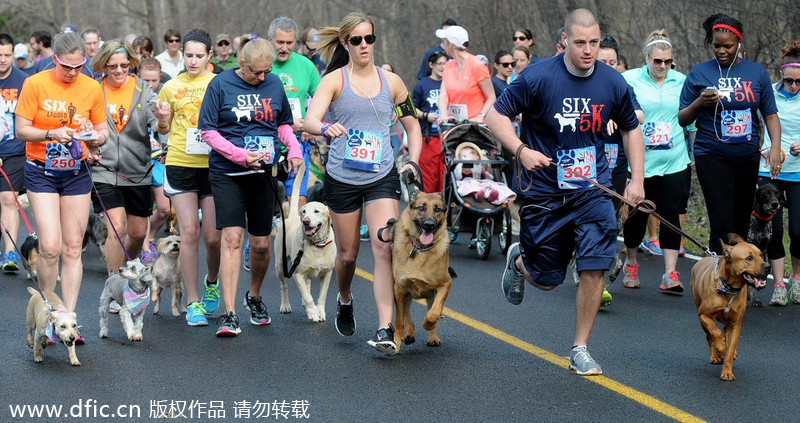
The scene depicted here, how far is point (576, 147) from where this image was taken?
22.3 ft

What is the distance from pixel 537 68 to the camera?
689 centimetres

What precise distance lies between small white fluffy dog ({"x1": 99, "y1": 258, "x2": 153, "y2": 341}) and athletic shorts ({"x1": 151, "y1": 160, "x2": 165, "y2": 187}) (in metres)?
2.35

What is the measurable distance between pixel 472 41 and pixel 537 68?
60.5ft

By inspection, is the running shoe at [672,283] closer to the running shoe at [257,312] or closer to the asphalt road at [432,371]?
the asphalt road at [432,371]

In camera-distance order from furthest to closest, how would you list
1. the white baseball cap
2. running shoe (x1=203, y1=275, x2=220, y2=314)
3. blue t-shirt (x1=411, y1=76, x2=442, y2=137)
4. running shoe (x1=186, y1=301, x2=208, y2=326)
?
1. blue t-shirt (x1=411, y1=76, x2=442, y2=137)
2. the white baseball cap
3. running shoe (x1=203, y1=275, x2=220, y2=314)
4. running shoe (x1=186, y1=301, x2=208, y2=326)

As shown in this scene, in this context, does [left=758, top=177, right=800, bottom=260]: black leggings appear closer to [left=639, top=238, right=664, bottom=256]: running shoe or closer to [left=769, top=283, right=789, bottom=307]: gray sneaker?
[left=769, top=283, right=789, bottom=307]: gray sneaker

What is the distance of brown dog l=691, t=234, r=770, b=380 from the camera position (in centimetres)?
692

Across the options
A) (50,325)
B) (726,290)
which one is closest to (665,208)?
(726,290)

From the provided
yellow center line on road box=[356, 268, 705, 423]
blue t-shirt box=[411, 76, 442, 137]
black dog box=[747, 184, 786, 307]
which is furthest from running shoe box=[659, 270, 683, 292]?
blue t-shirt box=[411, 76, 442, 137]

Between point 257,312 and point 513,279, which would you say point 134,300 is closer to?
point 257,312

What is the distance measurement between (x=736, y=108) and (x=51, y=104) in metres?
5.30

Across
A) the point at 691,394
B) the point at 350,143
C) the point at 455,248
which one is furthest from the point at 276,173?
the point at 455,248

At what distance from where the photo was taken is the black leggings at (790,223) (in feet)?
31.3

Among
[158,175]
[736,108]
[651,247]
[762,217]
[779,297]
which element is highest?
[736,108]
